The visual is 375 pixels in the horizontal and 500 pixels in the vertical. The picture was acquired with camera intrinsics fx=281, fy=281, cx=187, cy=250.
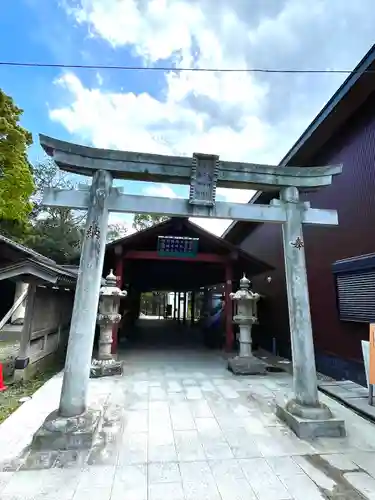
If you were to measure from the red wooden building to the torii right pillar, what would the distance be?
208 cm

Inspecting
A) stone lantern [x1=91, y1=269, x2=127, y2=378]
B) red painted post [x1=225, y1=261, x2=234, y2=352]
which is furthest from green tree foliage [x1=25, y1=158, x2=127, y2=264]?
red painted post [x1=225, y1=261, x2=234, y2=352]

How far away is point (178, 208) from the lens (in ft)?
12.6

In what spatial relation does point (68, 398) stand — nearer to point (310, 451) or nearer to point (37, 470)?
point (37, 470)

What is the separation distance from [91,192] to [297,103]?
6544 mm

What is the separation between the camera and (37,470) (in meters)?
2.57

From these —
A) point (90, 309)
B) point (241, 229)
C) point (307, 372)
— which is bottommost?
point (307, 372)

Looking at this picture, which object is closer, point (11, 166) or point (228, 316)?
point (228, 316)

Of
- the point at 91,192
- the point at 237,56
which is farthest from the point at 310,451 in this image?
the point at 237,56

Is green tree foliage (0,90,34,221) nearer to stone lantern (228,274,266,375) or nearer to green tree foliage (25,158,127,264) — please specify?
green tree foliage (25,158,127,264)

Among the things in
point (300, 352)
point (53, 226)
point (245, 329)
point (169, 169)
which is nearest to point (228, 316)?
point (245, 329)

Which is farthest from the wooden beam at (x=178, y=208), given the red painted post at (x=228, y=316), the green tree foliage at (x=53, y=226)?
the green tree foliage at (x=53, y=226)

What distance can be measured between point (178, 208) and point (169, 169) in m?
0.57

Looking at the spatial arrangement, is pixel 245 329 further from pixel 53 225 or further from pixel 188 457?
pixel 53 225

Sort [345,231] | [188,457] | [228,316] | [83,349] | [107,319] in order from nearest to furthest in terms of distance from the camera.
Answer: [188,457]
[83,349]
[345,231]
[107,319]
[228,316]
